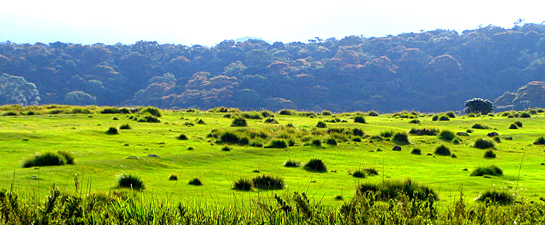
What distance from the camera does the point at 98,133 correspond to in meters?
30.7

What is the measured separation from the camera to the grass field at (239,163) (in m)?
12.2

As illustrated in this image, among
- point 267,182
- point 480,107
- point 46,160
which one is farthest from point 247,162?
point 480,107

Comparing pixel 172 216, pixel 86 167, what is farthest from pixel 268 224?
pixel 86 167

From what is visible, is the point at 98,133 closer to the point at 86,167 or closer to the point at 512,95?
the point at 86,167

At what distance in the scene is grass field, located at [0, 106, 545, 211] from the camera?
12188 millimetres

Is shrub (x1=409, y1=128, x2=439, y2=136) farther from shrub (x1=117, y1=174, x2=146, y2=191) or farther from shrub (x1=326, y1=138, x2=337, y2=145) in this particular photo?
shrub (x1=117, y1=174, x2=146, y2=191)

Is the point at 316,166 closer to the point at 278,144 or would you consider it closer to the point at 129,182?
the point at 129,182

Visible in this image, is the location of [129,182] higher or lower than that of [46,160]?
lower

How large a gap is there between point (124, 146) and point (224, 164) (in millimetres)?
7393

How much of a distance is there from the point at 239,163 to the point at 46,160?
7933 mm

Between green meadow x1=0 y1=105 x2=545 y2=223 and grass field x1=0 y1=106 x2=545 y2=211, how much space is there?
4 centimetres

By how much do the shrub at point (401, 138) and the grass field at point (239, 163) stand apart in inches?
25.2

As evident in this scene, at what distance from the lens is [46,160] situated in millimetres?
16688

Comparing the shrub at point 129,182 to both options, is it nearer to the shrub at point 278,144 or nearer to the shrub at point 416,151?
the shrub at point 278,144
